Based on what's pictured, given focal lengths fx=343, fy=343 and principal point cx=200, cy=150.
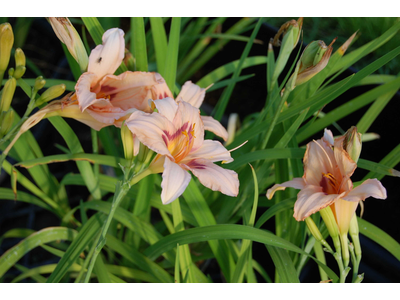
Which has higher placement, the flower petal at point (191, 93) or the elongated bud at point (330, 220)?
the flower petal at point (191, 93)

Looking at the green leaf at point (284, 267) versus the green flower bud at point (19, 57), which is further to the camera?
the green leaf at point (284, 267)

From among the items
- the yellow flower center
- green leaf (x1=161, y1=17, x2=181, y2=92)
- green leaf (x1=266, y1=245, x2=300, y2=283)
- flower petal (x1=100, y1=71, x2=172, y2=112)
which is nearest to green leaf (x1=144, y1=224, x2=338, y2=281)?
green leaf (x1=266, y1=245, x2=300, y2=283)

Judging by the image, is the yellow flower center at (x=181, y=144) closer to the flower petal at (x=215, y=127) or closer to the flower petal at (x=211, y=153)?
the flower petal at (x=211, y=153)

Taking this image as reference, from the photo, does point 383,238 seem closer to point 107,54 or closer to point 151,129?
point 151,129

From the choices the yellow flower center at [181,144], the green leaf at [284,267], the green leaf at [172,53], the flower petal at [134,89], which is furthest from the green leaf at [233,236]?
the green leaf at [172,53]

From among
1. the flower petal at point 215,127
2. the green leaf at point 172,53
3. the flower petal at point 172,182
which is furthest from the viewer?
the green leaf at point 172,53

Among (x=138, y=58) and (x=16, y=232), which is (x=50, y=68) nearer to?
(x=16, y=232)

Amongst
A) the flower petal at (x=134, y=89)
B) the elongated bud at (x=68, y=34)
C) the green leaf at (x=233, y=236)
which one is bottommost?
the green leaf at (x=233, y=236)

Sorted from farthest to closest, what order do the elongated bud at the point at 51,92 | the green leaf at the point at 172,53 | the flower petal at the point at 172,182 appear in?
the green leaf at the point at 172,53
the elongated bud at the point at 51,92
the flower petal at the point at 172,182
